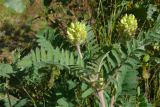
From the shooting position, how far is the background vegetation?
163 cm

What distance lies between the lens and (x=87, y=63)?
171 cm

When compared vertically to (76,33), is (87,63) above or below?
below

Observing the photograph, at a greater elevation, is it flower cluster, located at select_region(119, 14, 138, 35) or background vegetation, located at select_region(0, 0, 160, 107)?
flower cluster, located at select_region(119, 14, 138, 35)

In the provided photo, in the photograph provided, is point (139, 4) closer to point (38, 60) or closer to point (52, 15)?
point (52, 15)

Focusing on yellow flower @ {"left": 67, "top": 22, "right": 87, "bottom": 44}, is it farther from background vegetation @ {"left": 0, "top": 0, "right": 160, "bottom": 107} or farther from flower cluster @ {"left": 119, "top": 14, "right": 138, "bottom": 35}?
flower cluster @ {"left": 119, "top": 14, "right": 138, "bottom": 35}

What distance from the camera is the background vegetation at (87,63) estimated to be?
1.63 m

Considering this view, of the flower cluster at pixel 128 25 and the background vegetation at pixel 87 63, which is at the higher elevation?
the flower cluster at pixel 128 25

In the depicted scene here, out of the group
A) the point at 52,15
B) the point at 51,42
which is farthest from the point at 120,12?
the point at 51,42

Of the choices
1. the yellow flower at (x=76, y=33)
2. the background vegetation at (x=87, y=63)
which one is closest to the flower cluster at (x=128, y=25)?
the background vegetation at (x=87, y=63)

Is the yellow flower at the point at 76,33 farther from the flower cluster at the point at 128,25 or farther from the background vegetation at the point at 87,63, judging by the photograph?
the flower cluster at the point at 128,25

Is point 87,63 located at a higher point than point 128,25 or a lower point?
lower

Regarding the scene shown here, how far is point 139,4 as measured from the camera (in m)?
2.62

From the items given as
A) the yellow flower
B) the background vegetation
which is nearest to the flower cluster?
the background vegetation

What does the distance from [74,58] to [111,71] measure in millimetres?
144
